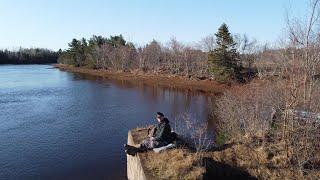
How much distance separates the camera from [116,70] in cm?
7669

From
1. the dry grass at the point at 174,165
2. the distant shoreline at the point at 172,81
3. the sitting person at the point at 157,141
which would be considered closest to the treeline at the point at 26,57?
the distant shoreline at the point at 172,81

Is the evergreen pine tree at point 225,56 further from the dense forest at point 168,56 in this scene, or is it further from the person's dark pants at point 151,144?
the person's dark pants at point 151,144

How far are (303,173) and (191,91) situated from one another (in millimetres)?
34531

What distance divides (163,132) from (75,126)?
1404cm

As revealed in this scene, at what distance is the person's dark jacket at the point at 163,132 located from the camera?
13047 mm

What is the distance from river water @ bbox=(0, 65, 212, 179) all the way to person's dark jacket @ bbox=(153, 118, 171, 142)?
4.10m

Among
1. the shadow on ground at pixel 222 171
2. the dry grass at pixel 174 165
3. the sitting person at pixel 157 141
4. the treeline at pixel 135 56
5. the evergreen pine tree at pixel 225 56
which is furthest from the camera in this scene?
the treeline at pixel 135 56

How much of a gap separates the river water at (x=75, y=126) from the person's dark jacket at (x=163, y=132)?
13.5ft

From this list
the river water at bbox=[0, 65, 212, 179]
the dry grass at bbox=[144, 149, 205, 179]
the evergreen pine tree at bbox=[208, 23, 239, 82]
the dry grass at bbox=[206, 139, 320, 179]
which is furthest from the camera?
the evergreen pine tree at bbox=[208, 23, 239, 82]

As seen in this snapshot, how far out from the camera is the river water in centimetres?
1747

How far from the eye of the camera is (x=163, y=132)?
13070 mm

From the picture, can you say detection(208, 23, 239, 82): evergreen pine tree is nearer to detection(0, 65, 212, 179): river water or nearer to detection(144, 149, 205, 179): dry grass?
detection(0, 65, 212, 179): river water

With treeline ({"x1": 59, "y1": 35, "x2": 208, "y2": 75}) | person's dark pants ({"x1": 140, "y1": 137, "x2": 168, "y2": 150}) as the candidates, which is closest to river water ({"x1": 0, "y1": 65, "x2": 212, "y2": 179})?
person's dark pants ({"x1": 140, "y1": 137, "x2": 168, "y2": 150})

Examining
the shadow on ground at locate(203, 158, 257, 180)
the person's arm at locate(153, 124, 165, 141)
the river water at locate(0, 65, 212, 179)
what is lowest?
the river water at locate(0, 65, 212, 179)
